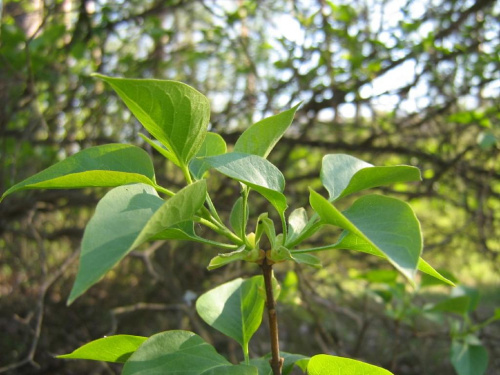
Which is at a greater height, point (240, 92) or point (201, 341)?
point (201, 341)

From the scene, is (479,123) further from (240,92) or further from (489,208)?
(240,92)

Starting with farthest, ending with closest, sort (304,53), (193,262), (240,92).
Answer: (240,92) → (193,262) → (304,53)

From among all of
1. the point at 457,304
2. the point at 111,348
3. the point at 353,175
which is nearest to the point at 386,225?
the point at 353,175

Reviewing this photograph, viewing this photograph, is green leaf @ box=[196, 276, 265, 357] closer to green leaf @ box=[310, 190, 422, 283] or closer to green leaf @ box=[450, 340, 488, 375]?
green leaf @ box=[310, 190, 422, 283]

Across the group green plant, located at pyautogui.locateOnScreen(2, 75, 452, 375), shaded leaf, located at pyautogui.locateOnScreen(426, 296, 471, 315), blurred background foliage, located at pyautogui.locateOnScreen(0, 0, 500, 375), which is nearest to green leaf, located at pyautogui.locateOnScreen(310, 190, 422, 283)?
green plant, located at pyautogui.locateOnScreen(2, 75, 452, 375)

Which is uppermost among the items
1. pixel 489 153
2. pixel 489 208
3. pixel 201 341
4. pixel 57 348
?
pixel 201 341

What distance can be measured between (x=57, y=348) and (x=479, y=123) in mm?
1868

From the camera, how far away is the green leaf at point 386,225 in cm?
34

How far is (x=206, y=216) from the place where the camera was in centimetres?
47

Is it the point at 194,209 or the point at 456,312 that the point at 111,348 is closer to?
the point at 194,209

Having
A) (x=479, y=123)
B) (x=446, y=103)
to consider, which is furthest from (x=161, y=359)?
(x=446, y=103)

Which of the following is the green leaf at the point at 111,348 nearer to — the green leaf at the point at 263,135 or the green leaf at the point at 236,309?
the green leaf at the point at 236,309

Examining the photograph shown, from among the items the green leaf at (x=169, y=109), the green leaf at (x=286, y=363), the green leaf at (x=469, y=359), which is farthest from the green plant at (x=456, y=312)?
the green leaf at (x=169, y=109)

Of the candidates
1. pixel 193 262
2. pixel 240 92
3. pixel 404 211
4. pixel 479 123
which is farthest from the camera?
pixel 240 92
